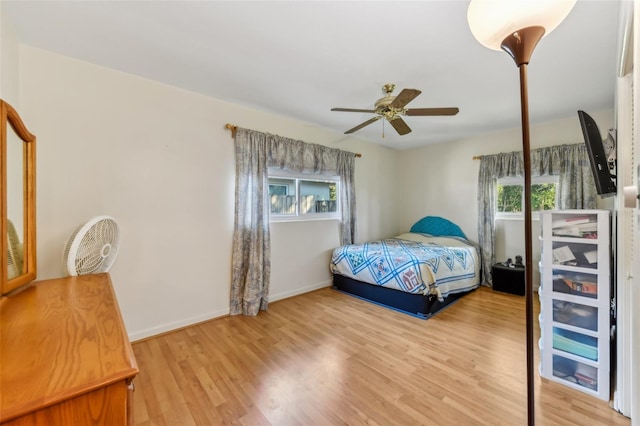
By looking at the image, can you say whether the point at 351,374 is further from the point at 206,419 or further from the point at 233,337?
the point at 233,337

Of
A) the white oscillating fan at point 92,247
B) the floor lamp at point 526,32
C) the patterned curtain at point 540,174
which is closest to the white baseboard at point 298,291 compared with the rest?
the white oscillating fan at point 92,247

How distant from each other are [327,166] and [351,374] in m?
2.68

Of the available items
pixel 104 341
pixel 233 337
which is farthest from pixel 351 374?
pixel 104 341

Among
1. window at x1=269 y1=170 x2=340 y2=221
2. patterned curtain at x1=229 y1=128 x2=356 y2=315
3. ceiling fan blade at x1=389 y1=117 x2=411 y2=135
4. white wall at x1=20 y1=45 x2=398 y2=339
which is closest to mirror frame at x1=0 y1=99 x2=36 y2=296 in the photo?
white wall at x1=20 y1=45 x2=398 y2=339

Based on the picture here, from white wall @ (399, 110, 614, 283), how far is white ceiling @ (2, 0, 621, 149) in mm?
582

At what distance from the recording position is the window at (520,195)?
139 inches

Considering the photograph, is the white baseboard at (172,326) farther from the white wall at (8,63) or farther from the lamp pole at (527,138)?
Answer: the lamp pole at (527,138)

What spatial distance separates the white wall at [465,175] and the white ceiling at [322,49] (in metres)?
0.58

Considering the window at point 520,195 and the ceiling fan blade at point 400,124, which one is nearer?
the ceiling fan blade at point 400,124

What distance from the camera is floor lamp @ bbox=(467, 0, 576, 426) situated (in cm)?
75

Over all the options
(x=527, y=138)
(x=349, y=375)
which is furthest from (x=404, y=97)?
(x=349, y=375)

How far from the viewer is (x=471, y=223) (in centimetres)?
422

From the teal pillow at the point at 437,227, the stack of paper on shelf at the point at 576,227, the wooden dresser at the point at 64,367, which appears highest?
the stack of paper on shelf at the point at 576,227

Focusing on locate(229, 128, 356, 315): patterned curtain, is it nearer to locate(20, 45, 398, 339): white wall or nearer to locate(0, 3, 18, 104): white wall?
locate(20, 45, 398, 339): white wall
